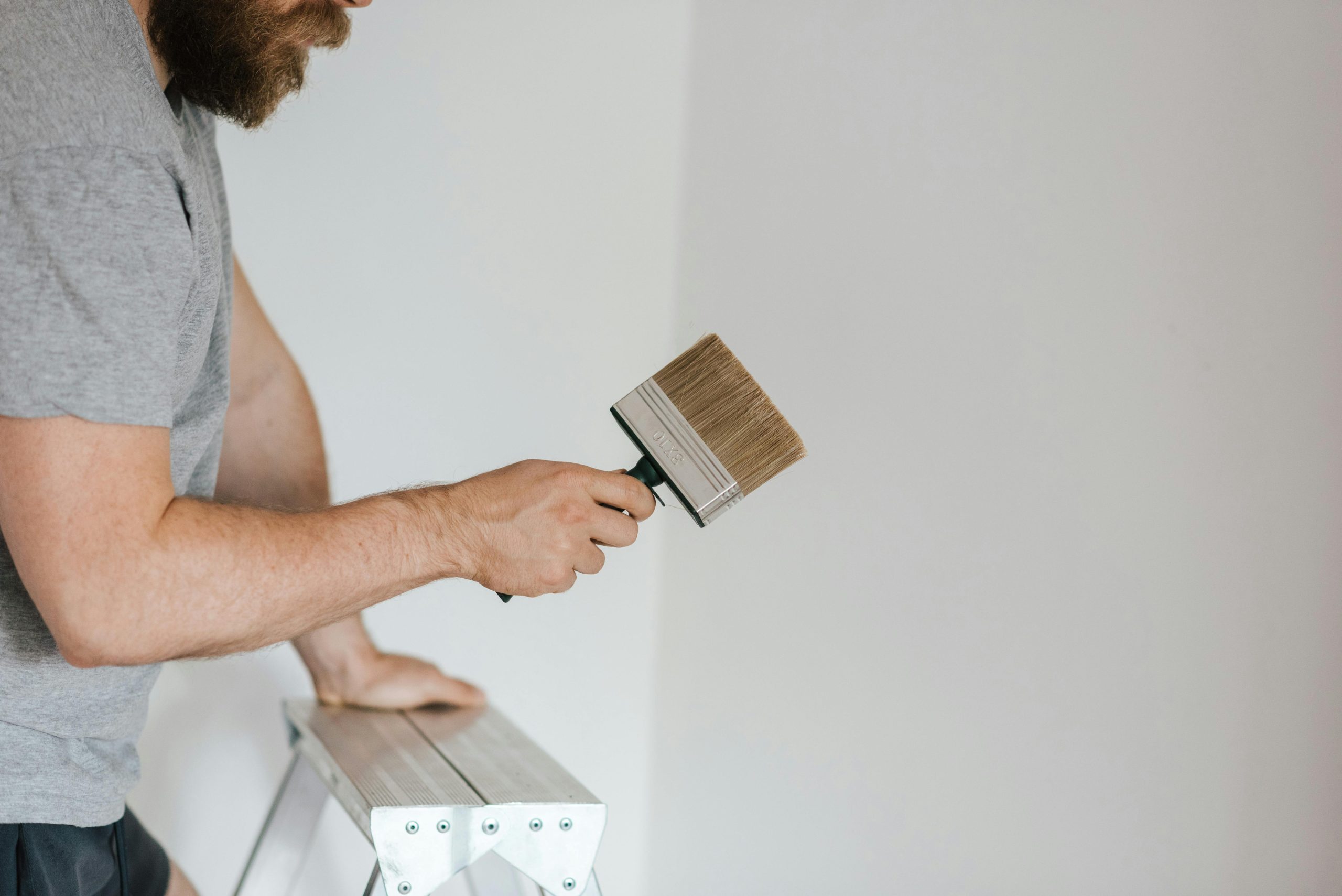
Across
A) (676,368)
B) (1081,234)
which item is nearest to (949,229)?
(1081,234)

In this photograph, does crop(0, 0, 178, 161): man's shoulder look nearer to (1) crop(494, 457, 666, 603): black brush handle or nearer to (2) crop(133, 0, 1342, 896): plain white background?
(1) crop(494, 457, 666, 603): black brush handle

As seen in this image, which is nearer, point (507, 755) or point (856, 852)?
point (507, 755)

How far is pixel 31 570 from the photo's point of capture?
618mm

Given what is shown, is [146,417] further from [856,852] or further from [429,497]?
[856,852]

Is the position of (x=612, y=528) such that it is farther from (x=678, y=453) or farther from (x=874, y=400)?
(x=874, y=400)

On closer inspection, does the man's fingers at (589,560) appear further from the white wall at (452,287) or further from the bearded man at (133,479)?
the white wall at (452,287)

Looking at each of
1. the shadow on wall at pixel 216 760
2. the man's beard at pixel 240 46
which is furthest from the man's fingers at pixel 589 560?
the shadow on wall at pixel 216 760

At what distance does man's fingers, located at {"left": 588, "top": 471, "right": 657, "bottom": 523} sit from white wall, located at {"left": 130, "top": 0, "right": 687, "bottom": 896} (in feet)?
3.25

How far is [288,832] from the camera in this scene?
46.0 inches

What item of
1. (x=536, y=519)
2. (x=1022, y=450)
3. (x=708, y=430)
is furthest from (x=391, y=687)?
(x=1022, y=450)

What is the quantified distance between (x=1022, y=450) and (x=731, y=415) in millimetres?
546

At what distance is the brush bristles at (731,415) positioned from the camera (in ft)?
2.63

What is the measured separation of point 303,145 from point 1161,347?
136 centimetres

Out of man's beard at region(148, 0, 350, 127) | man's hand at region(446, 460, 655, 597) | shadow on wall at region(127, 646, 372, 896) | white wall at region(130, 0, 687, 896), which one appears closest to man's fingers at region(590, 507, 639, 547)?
man's hand at region(446, 460, 655, 597)
